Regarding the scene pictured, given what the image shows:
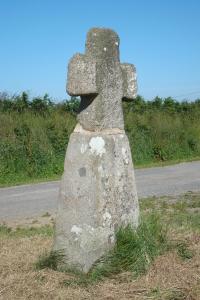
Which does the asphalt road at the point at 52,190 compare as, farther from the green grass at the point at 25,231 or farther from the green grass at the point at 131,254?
the green grass at the point at 131,254

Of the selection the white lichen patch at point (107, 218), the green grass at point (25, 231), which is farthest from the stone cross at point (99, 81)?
the green grass at point (25, 231)

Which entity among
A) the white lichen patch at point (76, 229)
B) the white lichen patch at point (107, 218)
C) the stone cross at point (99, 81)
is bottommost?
the white lichen patch at point (76, 229)

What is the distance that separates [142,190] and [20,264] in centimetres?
824

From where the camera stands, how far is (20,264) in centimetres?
596

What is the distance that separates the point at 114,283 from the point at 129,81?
2349 mm

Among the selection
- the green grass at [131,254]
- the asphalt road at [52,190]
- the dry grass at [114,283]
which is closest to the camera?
the dry grass at [114,283]

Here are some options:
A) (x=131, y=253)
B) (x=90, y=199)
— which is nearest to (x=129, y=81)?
(x=90, y=199)

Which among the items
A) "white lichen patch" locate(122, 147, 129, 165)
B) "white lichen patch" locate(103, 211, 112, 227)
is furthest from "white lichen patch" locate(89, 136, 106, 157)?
"white lichen patch" locate(103, 211, 112, 227)

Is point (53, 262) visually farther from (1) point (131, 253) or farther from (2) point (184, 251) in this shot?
(2) point (184, 251)

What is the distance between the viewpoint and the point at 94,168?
577cm

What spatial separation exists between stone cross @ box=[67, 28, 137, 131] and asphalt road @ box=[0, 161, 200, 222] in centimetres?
521

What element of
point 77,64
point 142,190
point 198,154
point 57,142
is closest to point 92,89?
point 77,64

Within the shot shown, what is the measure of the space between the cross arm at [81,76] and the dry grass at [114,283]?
1976mm

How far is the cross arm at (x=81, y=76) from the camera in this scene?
577 cm
